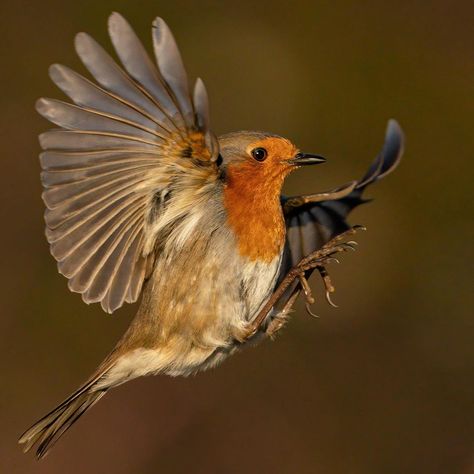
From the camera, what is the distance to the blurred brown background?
593 cm

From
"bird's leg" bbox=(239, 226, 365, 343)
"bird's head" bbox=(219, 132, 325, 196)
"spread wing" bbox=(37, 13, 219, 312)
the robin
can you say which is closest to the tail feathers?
the robin

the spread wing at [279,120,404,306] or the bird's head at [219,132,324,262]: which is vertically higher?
the bird's head at [219,132,324,262]

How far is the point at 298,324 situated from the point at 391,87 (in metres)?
2.04

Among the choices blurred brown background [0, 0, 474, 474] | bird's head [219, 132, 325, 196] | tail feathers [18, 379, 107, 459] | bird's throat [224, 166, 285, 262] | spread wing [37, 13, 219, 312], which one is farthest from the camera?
blurred brown background [0, 0, 474, 474]

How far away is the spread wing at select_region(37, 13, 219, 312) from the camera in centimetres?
321

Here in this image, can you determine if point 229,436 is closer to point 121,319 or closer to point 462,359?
point 121,319

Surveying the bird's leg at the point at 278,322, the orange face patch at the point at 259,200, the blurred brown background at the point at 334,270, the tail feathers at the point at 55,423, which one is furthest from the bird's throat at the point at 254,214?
the blurred brown background at the point at 334,270

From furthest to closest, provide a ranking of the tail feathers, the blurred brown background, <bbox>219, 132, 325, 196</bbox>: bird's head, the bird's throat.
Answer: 1. the blurred brown background
2. the tail feathers
3. <bbox>219, 132, 325, 196</bbox>: bird's head
4. the bird's throat

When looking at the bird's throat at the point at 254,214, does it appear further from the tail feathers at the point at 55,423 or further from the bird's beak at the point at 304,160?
the tail feathers at the point at 55,423

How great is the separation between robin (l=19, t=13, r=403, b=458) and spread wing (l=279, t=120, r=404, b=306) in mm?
15

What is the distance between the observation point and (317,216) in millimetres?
4391

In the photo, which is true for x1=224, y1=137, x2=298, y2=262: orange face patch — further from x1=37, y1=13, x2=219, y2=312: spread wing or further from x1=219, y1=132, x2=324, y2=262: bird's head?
x1=37, y1=13, x2=219, y2=312: spread wing

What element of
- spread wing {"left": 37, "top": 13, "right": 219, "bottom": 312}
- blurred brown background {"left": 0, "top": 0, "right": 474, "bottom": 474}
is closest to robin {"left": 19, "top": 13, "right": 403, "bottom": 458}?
spread wing {"left": 37, "top": 13, "right": 219, "bottom": 312}

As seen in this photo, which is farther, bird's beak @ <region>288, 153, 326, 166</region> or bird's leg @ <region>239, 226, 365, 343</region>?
bird's beak @ <region>288, 153, 326, 166</region>
